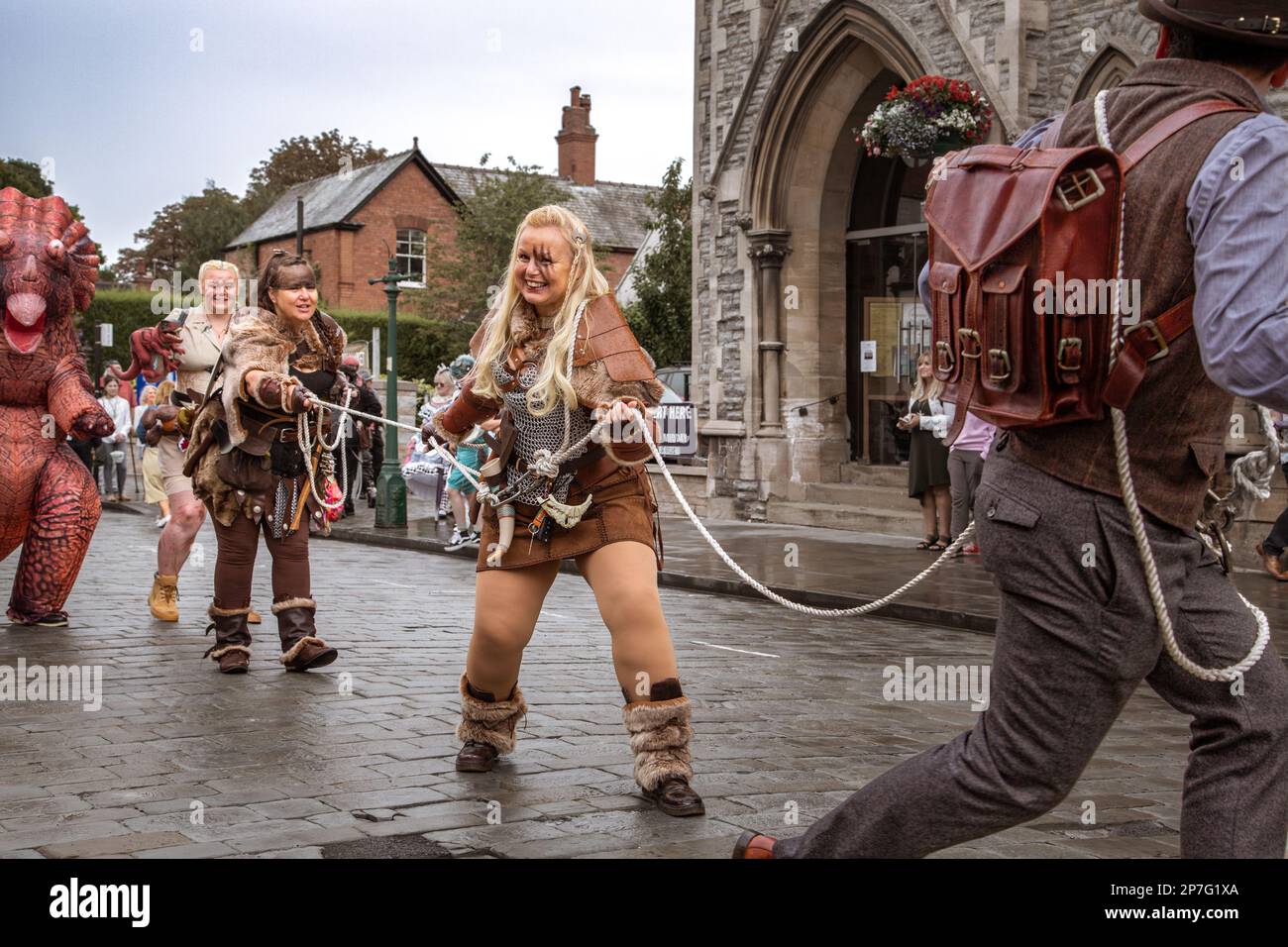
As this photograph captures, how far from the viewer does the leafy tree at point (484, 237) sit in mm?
40688

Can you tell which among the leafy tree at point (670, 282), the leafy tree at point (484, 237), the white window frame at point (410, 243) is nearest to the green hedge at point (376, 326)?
the leafy tree at point (484, 237)

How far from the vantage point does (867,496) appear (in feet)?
56.0

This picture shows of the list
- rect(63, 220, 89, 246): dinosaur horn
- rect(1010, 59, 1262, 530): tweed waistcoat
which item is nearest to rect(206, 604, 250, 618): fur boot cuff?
rect(63, 220, 89, 246): dinosaur horn

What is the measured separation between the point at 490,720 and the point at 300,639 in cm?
228

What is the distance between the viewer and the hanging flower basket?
1484cm

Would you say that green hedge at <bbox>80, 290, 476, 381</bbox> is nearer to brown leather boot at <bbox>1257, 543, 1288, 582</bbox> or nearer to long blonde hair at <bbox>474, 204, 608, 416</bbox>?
brown leather boot at <bbox>1257, 543, 1288, 582</bbox>

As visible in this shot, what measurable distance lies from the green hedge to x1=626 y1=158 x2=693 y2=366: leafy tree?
1019 cm

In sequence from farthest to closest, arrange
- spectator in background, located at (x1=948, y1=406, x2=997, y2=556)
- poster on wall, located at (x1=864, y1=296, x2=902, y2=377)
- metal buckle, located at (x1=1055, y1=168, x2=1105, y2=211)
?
poster on wall, located at (x1=864, y1=296, x2=902, y2=377)
spectator in background, located at (x1=948, y1=406, x2=997, y2=556)
metal buckle, located at (x1=1055, y1=168, x2=1105, y2=211)

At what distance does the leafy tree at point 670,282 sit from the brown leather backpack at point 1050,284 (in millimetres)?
27804

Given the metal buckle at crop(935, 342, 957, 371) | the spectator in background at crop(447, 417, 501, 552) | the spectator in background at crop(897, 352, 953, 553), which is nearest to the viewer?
the metal buckle at crop(935, 342, 957, 371)

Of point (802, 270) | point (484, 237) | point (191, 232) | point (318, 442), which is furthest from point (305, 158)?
point (318, 442)

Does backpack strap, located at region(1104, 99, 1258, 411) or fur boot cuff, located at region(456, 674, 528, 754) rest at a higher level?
backpack strap, located at region(1104, 99, 1258, 411)

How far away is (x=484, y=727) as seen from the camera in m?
5.19

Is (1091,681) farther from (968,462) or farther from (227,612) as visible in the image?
(968,462)
